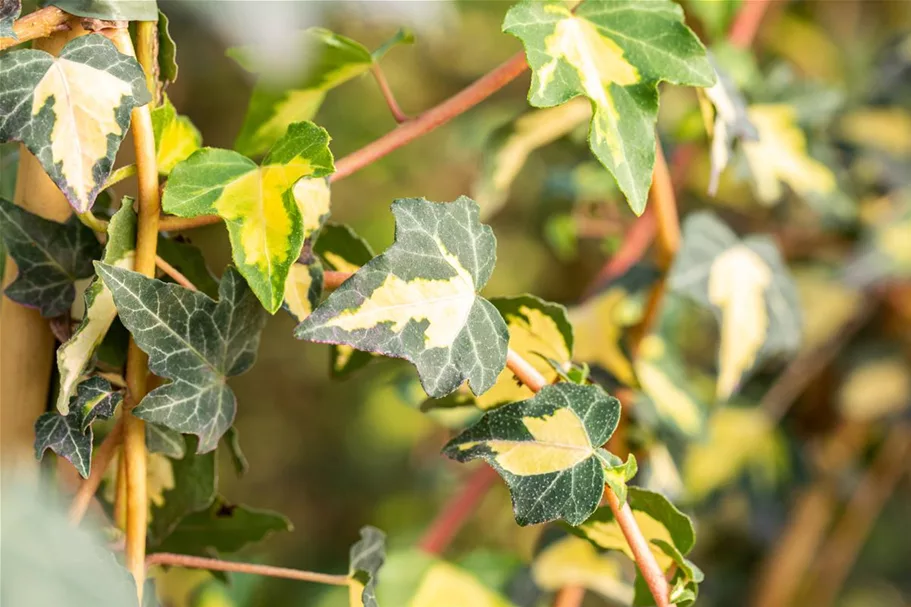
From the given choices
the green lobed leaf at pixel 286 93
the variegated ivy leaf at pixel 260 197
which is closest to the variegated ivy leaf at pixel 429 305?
the variegated ivy leaf at pixel 260 197

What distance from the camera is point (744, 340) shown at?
20.2 inches

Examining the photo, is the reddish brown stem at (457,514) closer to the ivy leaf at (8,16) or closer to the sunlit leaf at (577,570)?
the sunlit leaf at (577,570)

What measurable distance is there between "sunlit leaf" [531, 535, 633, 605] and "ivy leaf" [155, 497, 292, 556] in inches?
6.9

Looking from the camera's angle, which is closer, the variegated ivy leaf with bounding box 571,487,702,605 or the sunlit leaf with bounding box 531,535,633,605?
the variegated ivy leaf with bounding box 571,487,702,605

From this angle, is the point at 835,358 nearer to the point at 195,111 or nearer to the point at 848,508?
the point at 848,508

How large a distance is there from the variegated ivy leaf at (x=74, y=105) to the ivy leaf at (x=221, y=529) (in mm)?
180

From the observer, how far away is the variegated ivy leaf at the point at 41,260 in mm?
313

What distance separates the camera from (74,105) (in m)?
0.27

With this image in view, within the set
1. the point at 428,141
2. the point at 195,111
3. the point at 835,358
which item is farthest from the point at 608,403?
the point at 195,111

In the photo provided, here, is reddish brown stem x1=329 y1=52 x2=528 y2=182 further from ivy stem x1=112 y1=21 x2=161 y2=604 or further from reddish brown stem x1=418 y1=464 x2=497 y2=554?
reddish brown stem x1=418 y1=464 x2=497 y2=554

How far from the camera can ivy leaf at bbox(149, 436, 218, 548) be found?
0.36 metres

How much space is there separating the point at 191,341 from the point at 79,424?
0.05 m

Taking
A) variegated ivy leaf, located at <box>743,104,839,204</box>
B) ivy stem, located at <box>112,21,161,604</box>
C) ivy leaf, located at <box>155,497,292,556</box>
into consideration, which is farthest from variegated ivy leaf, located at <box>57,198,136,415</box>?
variegated ivy leaf, located at <box>743,104,839,204</box>

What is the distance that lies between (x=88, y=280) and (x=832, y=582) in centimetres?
80
